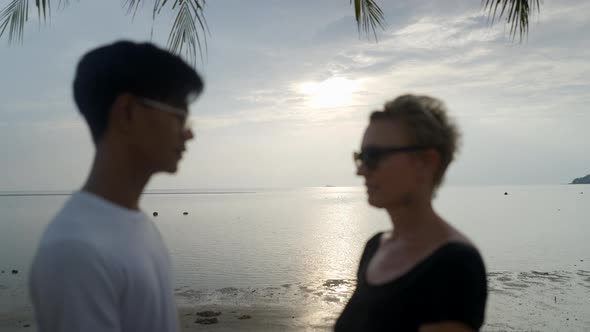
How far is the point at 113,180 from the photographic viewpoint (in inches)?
76.3

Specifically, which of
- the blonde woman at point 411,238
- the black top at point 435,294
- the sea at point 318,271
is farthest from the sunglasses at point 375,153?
the sea at point 318,271

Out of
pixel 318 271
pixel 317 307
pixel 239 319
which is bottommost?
pixel 318 271

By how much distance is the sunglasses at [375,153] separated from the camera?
2324mm

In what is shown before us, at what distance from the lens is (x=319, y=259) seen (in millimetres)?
26500

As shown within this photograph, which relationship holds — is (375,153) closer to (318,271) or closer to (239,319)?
(239,319)

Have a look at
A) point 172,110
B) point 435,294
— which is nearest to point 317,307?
point 435,294

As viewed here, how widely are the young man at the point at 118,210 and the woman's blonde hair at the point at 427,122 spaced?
1041mm

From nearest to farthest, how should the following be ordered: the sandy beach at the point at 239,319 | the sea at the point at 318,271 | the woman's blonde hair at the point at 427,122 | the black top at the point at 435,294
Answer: the black top at the point at 435,294, the woman's blonde hair at the point at 427,122, the sandy beach at the point at 239,319, the sea at the point at 318,271

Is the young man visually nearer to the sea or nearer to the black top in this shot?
the black top

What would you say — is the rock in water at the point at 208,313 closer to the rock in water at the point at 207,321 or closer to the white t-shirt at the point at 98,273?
the rock in water at the point at 207,321

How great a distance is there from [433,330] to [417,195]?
28.1 inches

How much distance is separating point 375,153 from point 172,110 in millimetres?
1082

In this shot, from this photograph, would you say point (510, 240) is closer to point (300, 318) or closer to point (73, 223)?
point (300, 318)

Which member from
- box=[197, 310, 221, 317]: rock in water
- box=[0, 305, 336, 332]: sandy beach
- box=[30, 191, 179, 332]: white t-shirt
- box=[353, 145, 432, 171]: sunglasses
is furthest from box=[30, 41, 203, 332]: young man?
box=[197, 310, 221, 317]: rock in water
